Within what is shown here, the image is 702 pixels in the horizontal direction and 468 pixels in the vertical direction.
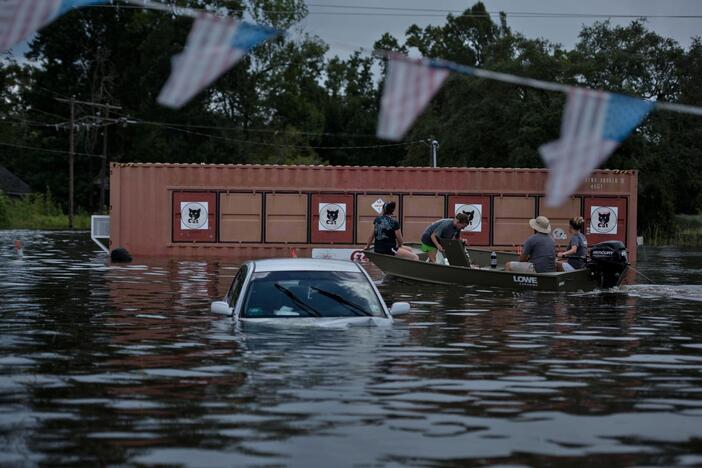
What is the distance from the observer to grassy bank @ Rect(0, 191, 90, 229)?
80.8 m

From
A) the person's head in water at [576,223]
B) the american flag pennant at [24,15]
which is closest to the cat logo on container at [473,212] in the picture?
the person's head in water at [576,223]

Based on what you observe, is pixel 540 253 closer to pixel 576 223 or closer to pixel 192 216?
pixel 576 223

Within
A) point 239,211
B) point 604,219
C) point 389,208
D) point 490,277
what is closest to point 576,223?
point 490,277

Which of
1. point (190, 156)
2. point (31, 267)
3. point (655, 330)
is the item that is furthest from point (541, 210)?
point (190, 156)

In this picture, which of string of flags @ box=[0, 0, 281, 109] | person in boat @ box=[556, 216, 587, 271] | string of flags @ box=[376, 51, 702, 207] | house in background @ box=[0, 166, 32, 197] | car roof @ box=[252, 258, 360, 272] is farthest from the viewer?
house in background @ box=[0, 166, 32, 197]

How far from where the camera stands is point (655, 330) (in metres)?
16.7

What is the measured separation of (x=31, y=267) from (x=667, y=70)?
44106 mm

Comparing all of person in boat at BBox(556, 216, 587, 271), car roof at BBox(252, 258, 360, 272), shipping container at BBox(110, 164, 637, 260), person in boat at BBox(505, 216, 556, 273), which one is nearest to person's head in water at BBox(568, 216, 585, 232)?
person in boat at BBox(556, 216, 587, 271)

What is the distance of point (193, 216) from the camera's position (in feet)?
130

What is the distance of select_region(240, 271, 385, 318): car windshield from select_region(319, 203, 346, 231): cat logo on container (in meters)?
25.9

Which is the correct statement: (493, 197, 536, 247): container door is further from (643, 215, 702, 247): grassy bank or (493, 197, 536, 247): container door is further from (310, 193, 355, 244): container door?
(643, 215, 702, 247): grassy bank

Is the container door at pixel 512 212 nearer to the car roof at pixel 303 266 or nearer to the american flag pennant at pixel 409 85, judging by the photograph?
the car roof at pixel 303 266

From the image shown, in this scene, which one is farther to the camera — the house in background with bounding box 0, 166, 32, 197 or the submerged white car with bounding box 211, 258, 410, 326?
the house in background with bounding box 0, 166, 32, 197

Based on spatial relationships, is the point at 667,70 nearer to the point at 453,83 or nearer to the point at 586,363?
the point at 453,83
